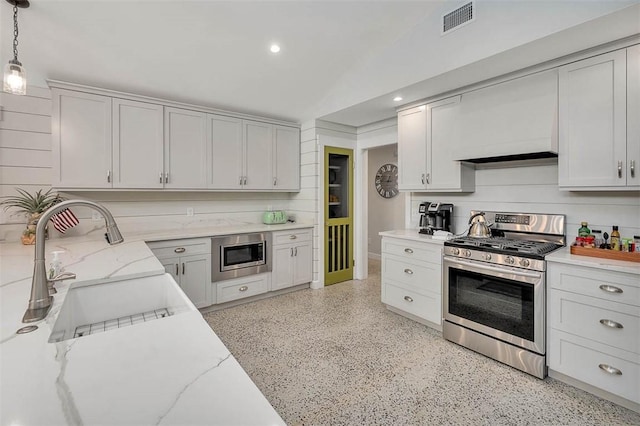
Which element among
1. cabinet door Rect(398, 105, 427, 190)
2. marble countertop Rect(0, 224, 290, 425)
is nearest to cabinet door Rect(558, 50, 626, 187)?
cabinet door Rect(398, 105, 427, 190)

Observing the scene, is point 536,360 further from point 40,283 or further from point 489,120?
point 40,283

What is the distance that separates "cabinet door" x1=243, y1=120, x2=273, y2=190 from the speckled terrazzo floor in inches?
67.1

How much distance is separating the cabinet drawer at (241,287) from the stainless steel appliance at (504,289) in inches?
84.6

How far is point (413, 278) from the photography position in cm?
313

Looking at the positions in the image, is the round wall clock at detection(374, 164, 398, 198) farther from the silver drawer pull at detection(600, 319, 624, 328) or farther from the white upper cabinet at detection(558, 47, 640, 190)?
the silver drawer pull at detection(600, 319, 624, 328)

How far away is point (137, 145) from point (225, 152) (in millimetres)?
942

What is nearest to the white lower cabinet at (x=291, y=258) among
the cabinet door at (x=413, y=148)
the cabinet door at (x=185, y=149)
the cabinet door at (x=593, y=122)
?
the cabinet door at (x=185, y=149)

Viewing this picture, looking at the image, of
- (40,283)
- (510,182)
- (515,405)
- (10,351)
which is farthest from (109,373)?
(510,182)

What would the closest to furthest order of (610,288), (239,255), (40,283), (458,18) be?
(40,283) → (610,288) → (458,18) → (239,255)

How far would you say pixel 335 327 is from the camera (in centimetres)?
308

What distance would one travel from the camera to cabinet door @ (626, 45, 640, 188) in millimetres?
2004

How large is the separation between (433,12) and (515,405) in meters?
3.05

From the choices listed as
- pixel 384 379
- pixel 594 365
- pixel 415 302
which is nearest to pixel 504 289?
pixel 594 365

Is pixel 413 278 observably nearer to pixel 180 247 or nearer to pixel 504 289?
pixel 504 289
